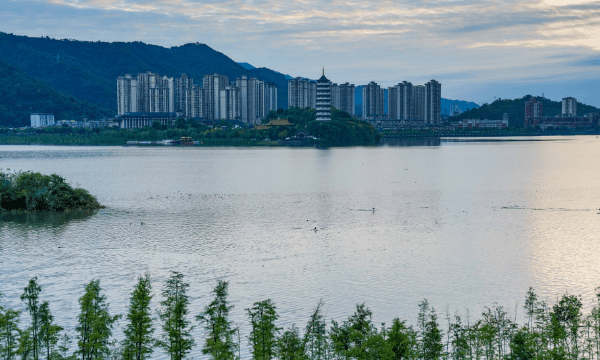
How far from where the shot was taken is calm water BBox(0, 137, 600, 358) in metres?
22.8

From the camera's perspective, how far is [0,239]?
108 feet

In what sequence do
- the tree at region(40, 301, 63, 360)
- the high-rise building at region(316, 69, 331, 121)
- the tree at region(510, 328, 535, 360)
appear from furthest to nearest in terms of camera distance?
the high-rise building at region(316, 69, 331, 121)
the tree at region(510, 328, 535, 360)
the tree at region(40, 301, 63, 360)

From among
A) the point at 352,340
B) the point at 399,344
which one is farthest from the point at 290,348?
the point at 399,344

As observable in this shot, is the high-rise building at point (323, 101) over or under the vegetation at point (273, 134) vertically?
over

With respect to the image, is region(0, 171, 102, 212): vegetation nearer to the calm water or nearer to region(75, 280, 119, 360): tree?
the calm water

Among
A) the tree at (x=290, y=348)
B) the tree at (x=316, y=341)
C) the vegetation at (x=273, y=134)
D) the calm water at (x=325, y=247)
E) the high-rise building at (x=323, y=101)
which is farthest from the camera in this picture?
the high-rise building at (x=323, y=101)

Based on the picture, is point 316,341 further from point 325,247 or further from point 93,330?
point 325,247

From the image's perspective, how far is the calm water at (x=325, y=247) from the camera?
22.8 meters

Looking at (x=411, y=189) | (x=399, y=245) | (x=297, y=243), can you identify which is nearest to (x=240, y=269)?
(x=297, y=243)

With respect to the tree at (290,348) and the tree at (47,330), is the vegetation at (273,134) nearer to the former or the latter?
the tree at (290,348)

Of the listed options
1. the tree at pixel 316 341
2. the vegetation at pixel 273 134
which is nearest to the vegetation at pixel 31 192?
the tree at pixel 316 341

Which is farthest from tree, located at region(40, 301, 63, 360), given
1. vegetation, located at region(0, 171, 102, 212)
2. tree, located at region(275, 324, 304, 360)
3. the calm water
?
vegetation, located at region(0, 171, 102, 212)

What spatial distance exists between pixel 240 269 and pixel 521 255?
13856 millimetres

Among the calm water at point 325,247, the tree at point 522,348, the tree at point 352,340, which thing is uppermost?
the tree at point 352,340
